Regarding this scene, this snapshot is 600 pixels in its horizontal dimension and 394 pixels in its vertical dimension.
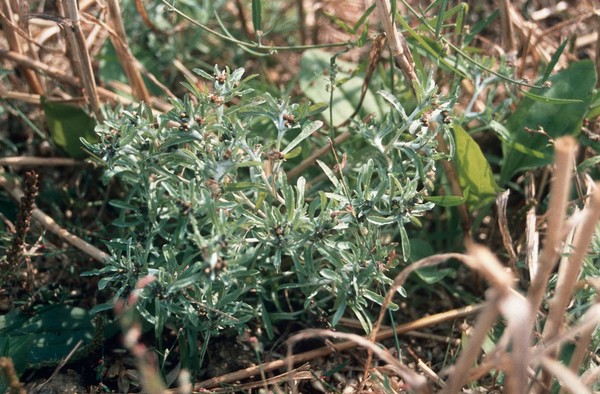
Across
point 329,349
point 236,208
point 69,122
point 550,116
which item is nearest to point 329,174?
point 236,208

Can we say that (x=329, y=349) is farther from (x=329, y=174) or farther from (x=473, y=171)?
(x=473, y=171)

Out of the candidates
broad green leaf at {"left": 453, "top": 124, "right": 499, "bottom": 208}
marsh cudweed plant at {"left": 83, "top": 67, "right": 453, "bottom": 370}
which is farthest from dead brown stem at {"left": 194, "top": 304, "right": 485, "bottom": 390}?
broad green leaf at {"left": 453, "top": 124, "right": 499, "bottom": 208}

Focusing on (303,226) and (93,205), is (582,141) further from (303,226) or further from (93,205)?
(93,205)

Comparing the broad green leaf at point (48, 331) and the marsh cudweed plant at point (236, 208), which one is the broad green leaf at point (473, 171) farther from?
the broad green leaf at point (48, 331)

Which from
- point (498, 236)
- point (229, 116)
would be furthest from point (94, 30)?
point (498, 236)

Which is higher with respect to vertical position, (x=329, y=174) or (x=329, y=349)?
(x=329, y=174)

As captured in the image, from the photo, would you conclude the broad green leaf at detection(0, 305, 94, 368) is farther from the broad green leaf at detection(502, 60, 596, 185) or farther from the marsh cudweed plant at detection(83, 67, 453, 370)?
the broad green leaf at detection(502, 60, 596, 185)

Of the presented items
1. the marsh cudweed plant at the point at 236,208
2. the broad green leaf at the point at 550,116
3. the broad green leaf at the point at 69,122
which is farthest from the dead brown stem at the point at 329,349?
the broad green leaf at the point at 69,122
